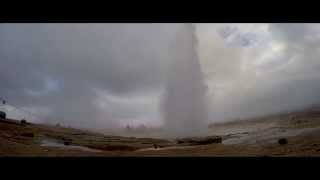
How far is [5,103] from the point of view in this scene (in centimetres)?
389

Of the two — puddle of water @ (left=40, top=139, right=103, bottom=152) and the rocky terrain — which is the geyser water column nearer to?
the rocky terrain

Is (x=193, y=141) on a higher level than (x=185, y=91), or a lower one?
lower

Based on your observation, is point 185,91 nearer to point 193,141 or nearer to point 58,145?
point 193,141

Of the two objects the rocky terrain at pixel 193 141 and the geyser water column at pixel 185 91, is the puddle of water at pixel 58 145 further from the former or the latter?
the geyser water column at pixel 185 91

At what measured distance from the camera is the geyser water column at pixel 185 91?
12.9 ft

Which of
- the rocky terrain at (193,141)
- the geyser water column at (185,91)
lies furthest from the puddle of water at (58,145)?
the geyser water column at (185,91)

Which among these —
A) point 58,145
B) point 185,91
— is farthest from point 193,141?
point 58,145

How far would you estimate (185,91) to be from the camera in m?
4.00

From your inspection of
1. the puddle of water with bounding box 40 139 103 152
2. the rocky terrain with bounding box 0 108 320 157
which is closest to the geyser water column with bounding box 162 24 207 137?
the rocky terrain with bounding box 0 108 320 157

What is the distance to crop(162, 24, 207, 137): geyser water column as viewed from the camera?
3.93m

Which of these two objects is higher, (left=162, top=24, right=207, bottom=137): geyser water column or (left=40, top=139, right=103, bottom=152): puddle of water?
(left=162, top=24, right=207, bottom=137): geyser water column

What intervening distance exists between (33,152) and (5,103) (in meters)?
0.49
